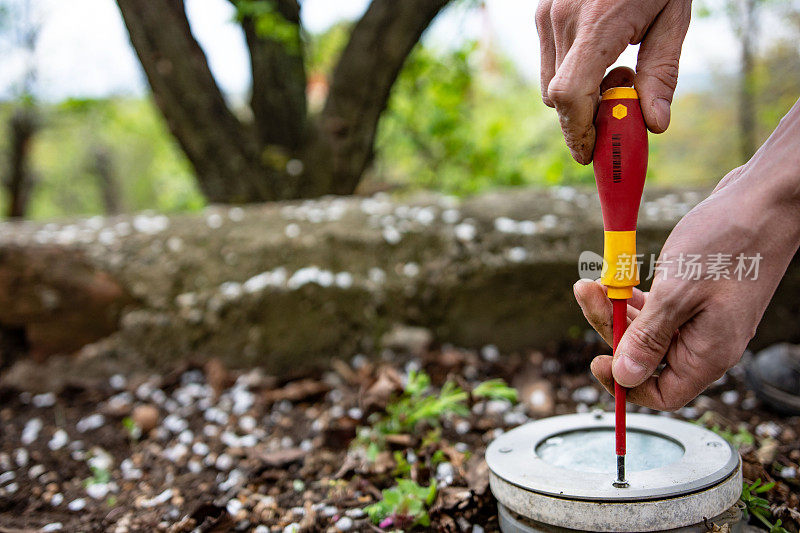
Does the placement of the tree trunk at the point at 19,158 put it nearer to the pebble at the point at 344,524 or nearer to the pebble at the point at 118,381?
the pebble at the point at 118,381

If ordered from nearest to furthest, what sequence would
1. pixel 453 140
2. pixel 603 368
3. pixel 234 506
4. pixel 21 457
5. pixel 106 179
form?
pixel 603 368 < pixel 234 506 < pixel 21 457 < pixel 453 140 < pixel 106 179

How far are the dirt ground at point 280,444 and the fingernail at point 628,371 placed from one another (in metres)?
0.62

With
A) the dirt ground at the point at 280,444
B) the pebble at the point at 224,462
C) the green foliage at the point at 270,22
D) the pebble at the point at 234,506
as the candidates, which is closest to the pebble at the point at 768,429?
the dirt ground at the point at 280,444

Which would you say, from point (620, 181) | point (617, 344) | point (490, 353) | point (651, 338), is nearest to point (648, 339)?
point (651, 338)

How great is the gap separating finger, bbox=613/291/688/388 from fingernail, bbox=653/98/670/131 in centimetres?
36

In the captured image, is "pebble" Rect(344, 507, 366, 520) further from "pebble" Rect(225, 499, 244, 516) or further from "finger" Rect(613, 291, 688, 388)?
"finger" Rect(613, 291, 688, 388)

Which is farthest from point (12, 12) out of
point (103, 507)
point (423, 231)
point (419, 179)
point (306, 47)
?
point (103, 507)

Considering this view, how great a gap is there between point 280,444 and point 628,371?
1.54m

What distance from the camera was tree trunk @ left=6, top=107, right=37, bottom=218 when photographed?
9.91 m

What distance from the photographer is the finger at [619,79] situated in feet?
4.21

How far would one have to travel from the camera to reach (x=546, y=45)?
4.57ft

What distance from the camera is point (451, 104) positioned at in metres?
5.27

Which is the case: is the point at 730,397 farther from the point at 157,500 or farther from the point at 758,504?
the point at 157,500

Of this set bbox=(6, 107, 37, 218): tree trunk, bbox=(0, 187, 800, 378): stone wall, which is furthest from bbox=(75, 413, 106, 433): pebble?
bbox=(6, 107, 37, 218): tree trunk
